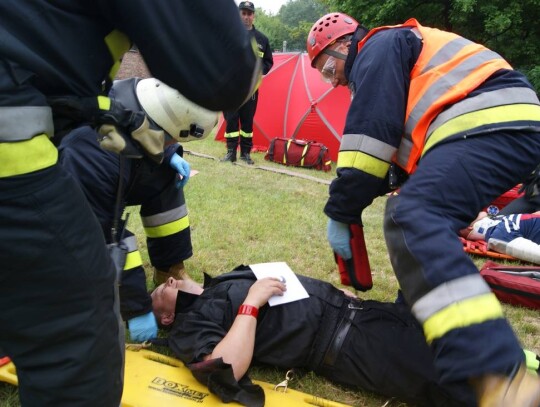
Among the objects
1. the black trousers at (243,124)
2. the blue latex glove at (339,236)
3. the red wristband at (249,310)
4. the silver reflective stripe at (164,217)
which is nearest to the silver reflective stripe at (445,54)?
the blue latex glove at (339,236)

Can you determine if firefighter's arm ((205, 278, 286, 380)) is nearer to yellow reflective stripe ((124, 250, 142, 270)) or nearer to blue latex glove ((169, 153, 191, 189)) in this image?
yellow reflective stripe ((124, 250, 142, 270))

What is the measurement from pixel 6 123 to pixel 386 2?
1712 centimetres

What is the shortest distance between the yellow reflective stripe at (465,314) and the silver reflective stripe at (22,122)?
1143 millimetres

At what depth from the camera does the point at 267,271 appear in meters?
2.52

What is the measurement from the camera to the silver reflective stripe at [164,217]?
9.87ft

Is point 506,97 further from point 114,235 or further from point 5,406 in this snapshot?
point 5,406

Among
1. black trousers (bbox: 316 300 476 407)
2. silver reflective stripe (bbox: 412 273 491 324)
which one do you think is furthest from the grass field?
silver reflective stripe (bbox: 412 273 491 324)

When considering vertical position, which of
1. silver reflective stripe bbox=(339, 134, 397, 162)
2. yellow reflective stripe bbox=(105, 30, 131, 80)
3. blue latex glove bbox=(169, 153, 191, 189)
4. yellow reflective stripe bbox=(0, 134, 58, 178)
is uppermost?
yellow reflective stripe bbox=(105, 30, 131, 80)

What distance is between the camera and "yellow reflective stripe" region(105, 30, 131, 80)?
1173mm

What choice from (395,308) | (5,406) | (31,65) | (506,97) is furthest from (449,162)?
(5,406)

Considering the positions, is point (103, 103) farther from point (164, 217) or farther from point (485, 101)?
point (164, 217)

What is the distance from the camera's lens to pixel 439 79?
1.97 metres

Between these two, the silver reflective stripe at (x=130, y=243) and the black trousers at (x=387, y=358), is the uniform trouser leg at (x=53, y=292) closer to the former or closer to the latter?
the silver reflective stripe at (x=130, y=243)

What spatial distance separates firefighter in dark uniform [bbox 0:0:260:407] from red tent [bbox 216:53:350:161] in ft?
24.4
